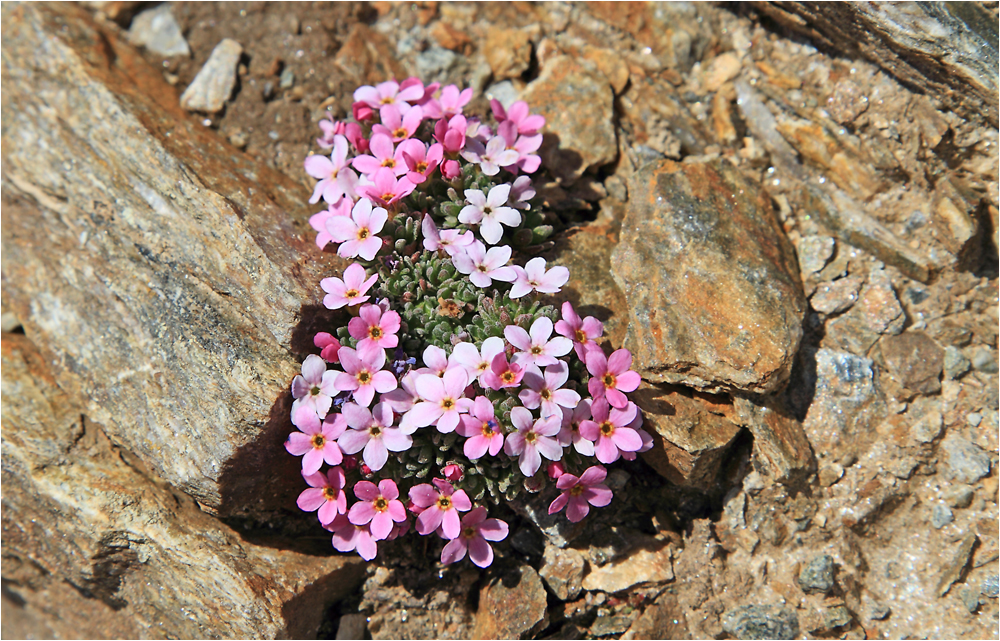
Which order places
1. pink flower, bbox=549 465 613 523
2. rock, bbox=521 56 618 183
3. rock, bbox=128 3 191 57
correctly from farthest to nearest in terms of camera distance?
rock, bbox=128 3 191 57 → rock, bbox=521 56 618 183 → pink flower, bbox=549 465 613 523

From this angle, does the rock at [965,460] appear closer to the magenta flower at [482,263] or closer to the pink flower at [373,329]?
the magenta flower at [482,263]

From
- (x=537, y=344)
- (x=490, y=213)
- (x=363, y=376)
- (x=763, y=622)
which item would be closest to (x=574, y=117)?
(x=490, y=213)

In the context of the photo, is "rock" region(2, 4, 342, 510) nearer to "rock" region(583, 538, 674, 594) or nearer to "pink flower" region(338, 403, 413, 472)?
"pink flower" region(338, 403, 413, 472)

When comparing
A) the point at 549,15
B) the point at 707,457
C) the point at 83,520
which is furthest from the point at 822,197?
the point at 83,520

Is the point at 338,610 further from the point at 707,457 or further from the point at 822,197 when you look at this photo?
the point at 822,197

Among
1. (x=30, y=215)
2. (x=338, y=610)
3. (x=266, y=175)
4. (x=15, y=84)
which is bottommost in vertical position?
(x=338, y=610)

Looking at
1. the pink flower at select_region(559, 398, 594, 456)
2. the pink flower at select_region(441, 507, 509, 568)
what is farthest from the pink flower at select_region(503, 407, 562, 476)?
the pink flower at select_region(441, 507, 509, 568)
